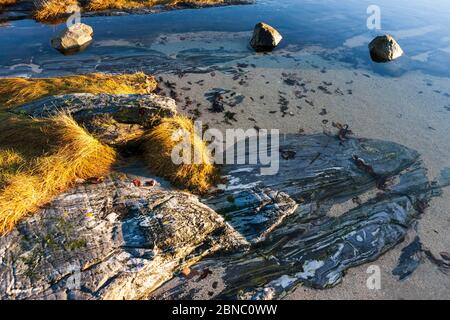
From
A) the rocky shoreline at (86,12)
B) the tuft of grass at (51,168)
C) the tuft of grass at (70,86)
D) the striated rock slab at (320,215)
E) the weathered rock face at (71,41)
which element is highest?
the rocky shoreline at (86,12)

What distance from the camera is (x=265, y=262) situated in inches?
175

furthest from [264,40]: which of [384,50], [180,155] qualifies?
[180,155]

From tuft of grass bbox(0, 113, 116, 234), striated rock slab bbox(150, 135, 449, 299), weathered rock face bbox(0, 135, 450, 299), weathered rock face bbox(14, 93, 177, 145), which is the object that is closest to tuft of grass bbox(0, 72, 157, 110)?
weathered rock face bbox(14, 93, 177, 145)

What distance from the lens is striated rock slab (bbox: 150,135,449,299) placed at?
4.21 m

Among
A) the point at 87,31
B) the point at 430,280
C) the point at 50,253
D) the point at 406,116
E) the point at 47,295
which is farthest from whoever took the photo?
the point at 87,31

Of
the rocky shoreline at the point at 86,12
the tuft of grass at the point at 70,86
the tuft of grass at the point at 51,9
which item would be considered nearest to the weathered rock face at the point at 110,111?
the tuft of grass at the point at 70,86

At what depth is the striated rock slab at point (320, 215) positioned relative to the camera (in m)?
4.21

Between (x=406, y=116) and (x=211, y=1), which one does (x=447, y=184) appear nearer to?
(x=406, y=116)

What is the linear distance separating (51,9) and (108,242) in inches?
438

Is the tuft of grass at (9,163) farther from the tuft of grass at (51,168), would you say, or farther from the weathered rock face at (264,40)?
the weathered rock face at (264,40)

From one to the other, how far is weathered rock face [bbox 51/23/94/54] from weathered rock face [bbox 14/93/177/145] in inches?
177

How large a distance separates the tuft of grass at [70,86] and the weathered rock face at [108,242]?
3454 millimetres

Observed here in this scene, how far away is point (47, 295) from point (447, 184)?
5.96 meters

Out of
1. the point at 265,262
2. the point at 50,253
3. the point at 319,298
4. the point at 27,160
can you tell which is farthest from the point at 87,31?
the point at 319,298
